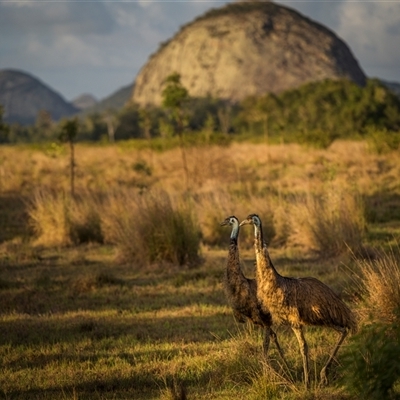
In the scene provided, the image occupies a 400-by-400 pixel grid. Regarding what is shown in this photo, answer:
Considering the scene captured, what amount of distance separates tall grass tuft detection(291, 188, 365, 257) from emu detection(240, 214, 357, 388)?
22.8 ft

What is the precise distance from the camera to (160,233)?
13.9 m

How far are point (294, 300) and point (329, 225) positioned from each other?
26.0 ft

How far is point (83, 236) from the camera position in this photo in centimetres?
1670

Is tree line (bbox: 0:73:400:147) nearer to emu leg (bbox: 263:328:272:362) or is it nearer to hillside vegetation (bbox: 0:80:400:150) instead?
hillside vegetation (bbox: 0:80:400:150)

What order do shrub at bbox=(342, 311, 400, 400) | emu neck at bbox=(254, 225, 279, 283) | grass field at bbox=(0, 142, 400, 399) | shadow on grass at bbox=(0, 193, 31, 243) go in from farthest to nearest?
shadow on grass at bbox=(0, 193, 31, 243)
grass field at bbox=(0, 142, 400, 399)
emu neck at bbox=(254, 225, 279, 283)
shrub at bbox=(342, 311, 400, 400)

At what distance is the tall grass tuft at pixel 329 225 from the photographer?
45.9ft

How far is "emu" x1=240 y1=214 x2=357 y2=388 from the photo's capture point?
21.5 feet

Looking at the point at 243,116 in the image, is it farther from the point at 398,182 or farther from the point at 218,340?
the point at 218,340

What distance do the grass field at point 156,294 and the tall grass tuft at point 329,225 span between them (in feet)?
0.09

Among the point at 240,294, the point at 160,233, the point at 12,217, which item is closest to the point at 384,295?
the point at 240,294

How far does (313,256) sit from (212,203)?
3689mm

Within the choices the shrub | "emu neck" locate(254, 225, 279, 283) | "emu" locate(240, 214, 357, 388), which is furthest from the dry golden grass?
the shrub

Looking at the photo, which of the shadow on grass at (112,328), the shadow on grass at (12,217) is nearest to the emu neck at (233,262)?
the shadow on grass at (112,328)

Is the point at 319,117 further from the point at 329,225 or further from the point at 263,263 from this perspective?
the point at 263,263
